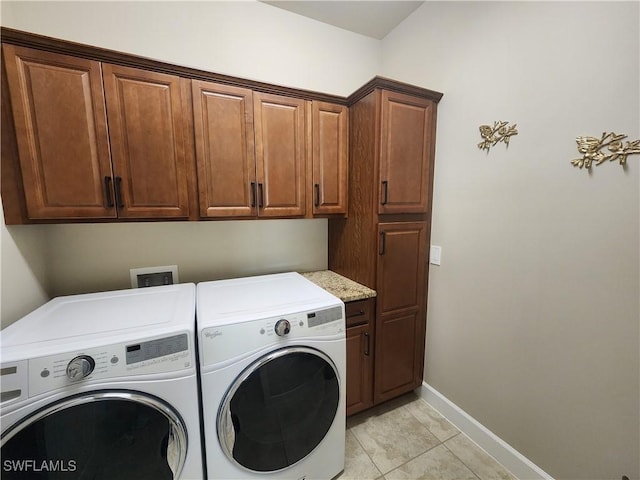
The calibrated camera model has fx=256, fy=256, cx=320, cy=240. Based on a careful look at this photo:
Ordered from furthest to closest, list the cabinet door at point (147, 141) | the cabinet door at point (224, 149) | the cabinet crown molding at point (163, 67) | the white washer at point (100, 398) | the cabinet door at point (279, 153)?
the cabinet door at point (279, 153) → the cabinet door at point (224, 149) → the cabinet door at point (147, 141) → the cabinet crown molding at point (163, 67) → the white washer at point (100, 398)

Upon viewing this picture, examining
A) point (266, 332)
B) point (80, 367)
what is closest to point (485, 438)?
point (266, 332)

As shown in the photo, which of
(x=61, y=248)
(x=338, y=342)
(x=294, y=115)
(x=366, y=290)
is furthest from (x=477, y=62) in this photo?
(x=61, y=248)

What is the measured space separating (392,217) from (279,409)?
119cm

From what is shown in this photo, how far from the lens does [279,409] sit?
3.68 ft

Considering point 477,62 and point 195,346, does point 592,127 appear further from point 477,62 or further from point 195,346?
point 195,346

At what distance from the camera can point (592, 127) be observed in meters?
1.02

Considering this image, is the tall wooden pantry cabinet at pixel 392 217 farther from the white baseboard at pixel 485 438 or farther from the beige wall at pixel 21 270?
the beige wall at pixel 21 270

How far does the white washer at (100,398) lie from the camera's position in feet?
2.55

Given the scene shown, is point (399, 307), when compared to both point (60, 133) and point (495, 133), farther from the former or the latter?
point (60, 133)

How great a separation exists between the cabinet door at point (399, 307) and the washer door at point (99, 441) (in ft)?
3.86

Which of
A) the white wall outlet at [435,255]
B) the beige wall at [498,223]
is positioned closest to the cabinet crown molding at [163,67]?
the beige wall at [498,223]

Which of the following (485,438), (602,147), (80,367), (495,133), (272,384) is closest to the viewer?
(80,367)

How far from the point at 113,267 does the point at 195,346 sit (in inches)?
36.0

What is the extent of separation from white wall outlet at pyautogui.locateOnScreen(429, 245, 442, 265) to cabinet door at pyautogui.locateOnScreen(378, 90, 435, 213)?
0.90ft
